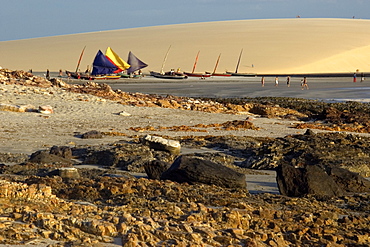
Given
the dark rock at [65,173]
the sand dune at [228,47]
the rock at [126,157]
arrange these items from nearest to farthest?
1. the dark rock at [65,173]
2. the rock at [126,157]
3. the sand dune at [228,47]

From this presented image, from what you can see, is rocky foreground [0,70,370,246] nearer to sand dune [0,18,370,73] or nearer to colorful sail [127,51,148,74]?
colorful sail [127,51,148,74]

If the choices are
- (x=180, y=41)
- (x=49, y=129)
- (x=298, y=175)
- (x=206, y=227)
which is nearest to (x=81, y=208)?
(x=206, y=227)

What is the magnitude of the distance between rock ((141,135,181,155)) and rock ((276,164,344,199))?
3136 millimetres

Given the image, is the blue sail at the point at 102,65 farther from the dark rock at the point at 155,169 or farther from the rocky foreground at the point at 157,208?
the dark rock at the point at 155,169

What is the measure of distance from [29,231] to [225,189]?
8.76 feet

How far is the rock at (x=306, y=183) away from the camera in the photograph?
6.36 m

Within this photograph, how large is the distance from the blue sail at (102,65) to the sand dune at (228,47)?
21.9 metres

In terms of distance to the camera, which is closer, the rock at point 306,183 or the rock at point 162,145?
the rock at point 306,183

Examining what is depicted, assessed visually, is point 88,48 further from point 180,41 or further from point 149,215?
point 149,215

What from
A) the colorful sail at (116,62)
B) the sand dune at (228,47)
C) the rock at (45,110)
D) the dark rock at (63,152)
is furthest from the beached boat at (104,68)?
the dark rock at (63,152)

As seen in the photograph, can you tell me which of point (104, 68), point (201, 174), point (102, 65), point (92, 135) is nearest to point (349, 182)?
point (201, 174)

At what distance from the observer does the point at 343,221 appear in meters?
5.12

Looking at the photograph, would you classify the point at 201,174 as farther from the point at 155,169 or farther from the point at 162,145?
the point at 162,145

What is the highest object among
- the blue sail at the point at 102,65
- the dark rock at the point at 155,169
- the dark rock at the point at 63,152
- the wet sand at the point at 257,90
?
the blue sail at the point at 102,65
